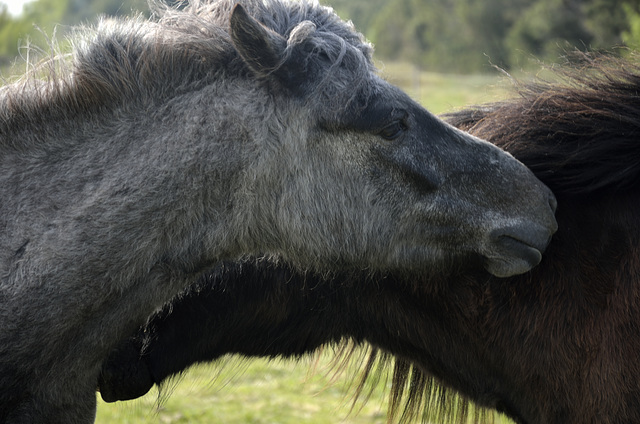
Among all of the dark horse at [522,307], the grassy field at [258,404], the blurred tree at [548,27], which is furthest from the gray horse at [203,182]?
the blurred tree at [548,27]

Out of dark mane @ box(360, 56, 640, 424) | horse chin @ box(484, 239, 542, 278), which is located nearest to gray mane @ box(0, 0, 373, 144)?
dark mane @ box(360, 56, 640, 424)

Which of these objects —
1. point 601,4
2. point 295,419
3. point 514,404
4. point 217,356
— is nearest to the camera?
point 514,404

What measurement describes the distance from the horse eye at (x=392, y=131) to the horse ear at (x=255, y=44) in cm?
58

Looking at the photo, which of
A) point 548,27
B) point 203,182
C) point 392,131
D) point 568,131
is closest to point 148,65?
point 203,182

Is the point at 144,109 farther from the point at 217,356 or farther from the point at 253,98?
the point at 217,356

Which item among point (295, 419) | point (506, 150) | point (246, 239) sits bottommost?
point (295, 419)

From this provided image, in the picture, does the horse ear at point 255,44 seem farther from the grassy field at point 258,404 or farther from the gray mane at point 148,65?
the grassy field at point 258,404

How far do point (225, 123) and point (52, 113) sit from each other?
790 mm

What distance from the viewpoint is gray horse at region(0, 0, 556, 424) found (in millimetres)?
2639

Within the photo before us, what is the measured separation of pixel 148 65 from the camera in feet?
9.39

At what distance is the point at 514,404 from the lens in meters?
3.19

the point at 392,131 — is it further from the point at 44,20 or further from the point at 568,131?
the point at 44,20

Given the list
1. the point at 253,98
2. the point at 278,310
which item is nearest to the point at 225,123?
the point at 253,98

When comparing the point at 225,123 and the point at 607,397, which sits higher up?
the point at 225,123
